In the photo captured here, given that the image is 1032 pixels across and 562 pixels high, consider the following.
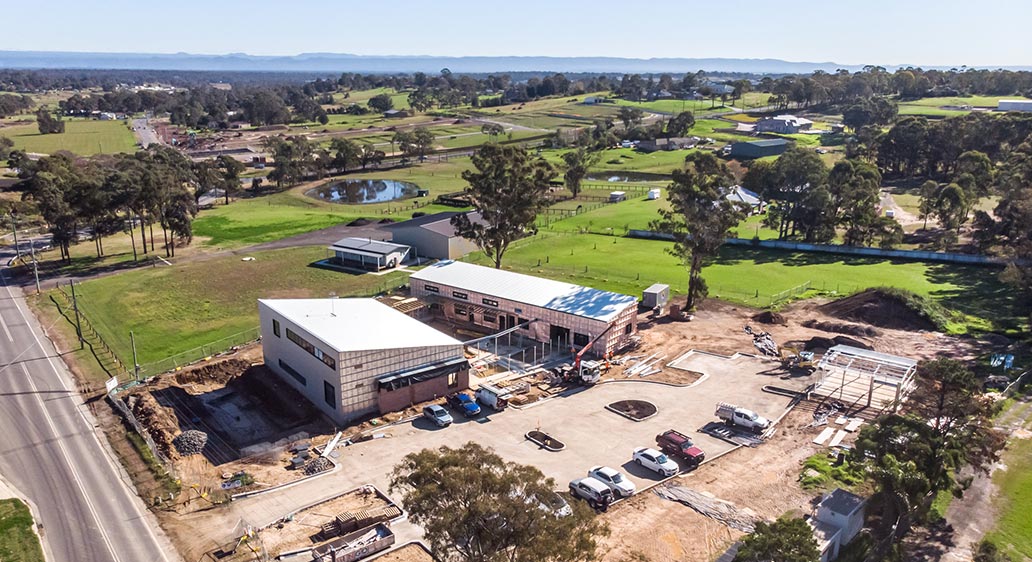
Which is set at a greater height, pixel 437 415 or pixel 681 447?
pixel 681 447

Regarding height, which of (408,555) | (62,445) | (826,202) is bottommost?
(62,445)

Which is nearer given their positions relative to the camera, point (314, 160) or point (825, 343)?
point (825, 343)

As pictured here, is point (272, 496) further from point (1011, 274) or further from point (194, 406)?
point (1011, 274)

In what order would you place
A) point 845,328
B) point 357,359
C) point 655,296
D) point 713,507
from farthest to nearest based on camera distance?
point 655,296 < point 845,328 < point 357,359 < point 713,507

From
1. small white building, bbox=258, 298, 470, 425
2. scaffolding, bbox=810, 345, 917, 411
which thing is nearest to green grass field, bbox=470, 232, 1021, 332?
scaffolding, bbox=810, 345, 917, 411

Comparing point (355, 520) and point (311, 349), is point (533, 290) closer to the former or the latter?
point (311, 349)

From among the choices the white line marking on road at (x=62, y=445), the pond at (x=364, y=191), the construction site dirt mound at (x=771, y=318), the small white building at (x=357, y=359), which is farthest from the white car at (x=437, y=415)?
the pond at (x=364, y=191)

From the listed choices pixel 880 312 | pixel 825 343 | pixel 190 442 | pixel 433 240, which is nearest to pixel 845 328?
pixel 825 343

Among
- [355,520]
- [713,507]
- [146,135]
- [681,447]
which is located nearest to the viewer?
[355,520]
